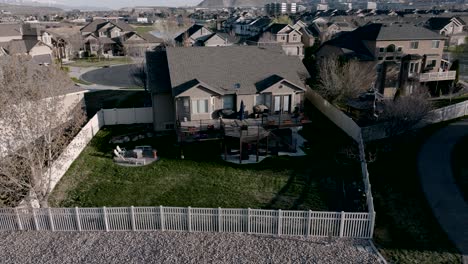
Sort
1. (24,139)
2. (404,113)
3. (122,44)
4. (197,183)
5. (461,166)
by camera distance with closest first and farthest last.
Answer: (24,139)
(197,183)
(461,166)
(404,113)
(122,44)

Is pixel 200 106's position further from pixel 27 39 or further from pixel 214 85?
pixel 27 39

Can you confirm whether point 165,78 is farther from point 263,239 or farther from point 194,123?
point 263,239

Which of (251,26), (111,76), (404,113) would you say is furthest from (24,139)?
(251,26)

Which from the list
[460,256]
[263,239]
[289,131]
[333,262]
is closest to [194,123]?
[289,131]

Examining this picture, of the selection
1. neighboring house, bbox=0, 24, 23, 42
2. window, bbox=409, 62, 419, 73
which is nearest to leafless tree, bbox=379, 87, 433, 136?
window, bbox=409, 62, 419, 73

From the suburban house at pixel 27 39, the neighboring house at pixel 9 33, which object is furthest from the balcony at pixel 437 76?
the neighboring house at pixel 9 33

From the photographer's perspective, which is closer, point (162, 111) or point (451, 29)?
point (162, 111)
